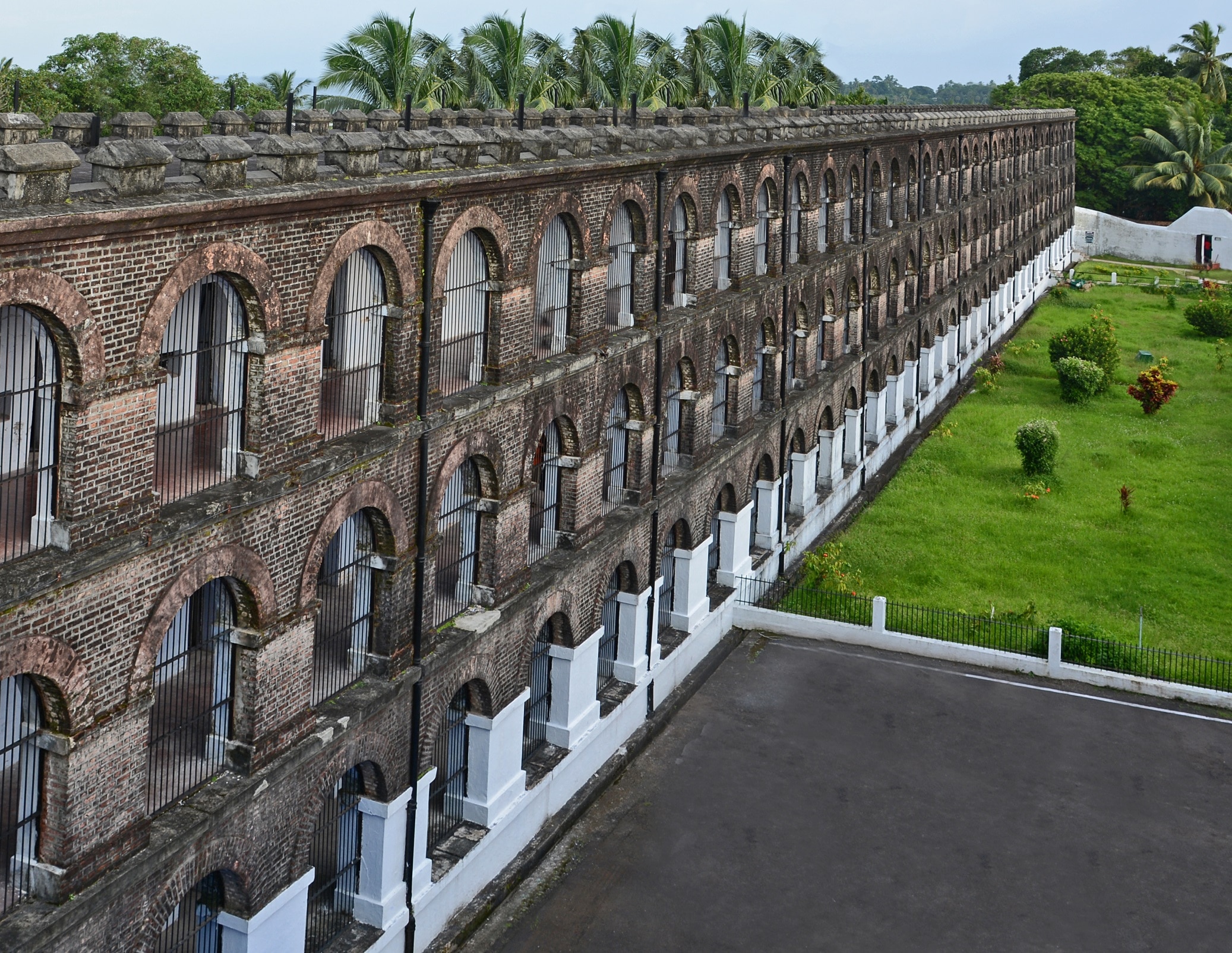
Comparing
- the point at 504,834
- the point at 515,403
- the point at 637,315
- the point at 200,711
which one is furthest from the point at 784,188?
the point at 200,711

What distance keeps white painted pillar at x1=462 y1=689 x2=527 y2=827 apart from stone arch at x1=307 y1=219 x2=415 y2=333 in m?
7.74

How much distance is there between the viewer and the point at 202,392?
844 inches

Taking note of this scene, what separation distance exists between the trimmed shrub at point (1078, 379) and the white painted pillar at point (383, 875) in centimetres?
4777

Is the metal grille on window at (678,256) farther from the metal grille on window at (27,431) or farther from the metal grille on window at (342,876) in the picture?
the metal grille on window at (27,431)

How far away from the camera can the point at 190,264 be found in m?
16.2

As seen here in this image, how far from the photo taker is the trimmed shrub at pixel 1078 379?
62.8 metres

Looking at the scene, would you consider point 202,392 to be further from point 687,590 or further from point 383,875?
point 687,590

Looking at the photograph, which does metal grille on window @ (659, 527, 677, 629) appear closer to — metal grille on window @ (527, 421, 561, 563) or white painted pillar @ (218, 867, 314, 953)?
metal grille on window @ (527, 421, 561, 563)

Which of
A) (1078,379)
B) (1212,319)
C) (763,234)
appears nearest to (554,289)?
(763,234)

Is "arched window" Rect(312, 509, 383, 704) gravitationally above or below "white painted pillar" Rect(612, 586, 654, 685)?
above

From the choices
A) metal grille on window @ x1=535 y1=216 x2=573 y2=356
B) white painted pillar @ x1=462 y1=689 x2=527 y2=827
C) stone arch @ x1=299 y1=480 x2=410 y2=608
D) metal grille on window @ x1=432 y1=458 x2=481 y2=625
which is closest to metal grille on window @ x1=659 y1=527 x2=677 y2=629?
metal grille on window @ x1=535 y1=216 x2=573 y2=356

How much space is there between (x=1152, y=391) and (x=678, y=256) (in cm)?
3578

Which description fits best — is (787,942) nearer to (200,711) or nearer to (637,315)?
(200,711)

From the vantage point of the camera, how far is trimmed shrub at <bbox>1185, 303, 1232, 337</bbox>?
79312mm
